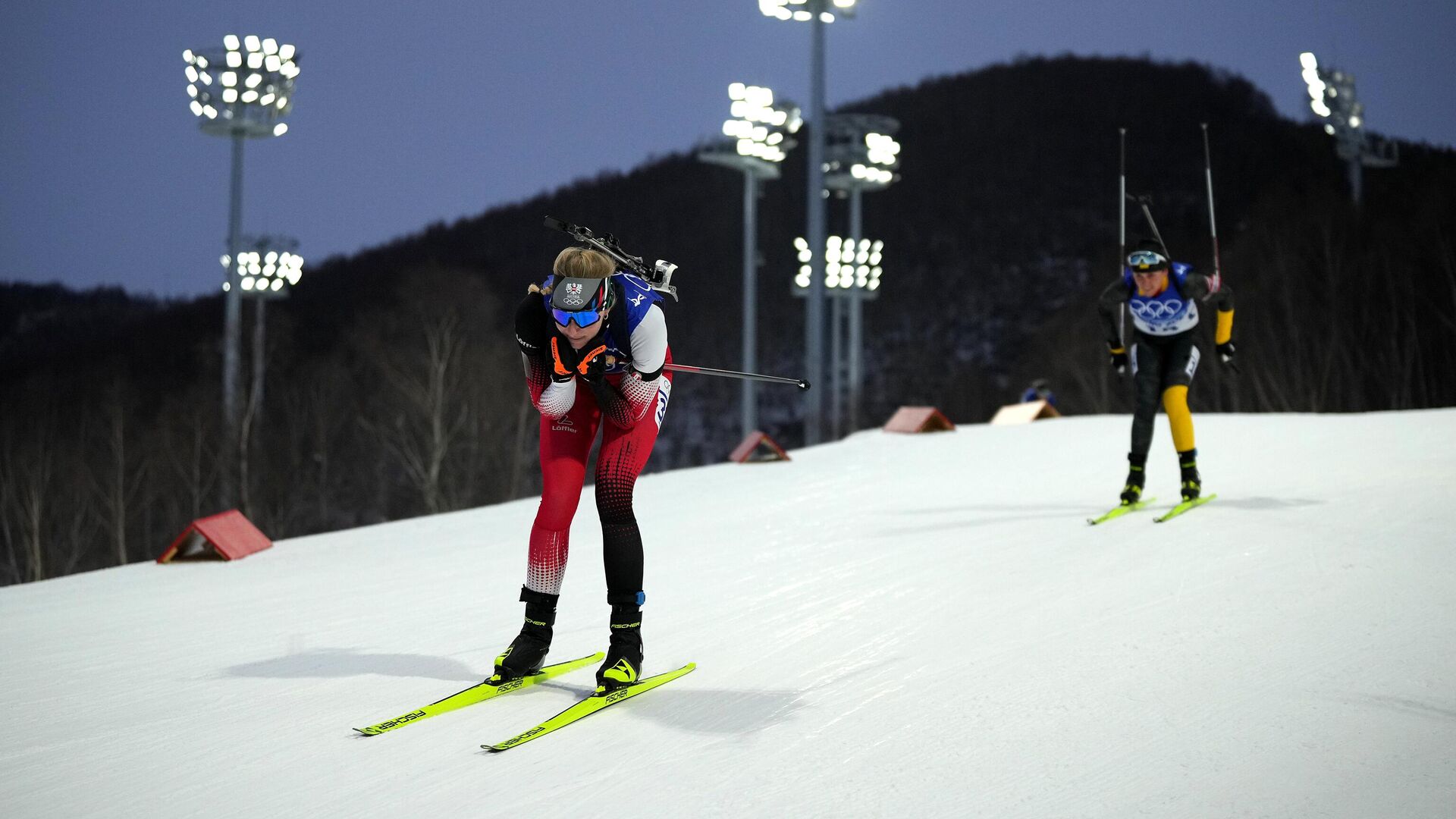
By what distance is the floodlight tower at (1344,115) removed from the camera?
3644 centimetres

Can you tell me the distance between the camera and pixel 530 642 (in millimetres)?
4582

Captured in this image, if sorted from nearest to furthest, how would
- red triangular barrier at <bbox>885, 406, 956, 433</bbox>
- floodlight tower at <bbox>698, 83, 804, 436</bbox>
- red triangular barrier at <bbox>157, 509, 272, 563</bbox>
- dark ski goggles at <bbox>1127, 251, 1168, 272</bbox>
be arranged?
dark ski goggles at <bbox>1127, 251, 1168, 272</bbox> < red triangular barrier at <bbox>157, 509, 272, 563</bbox> < red triangular barrier at <bbox>885, 406, 956, 433</bbox> < floodlight tower at <bbox>698, 83, 804, 436</bbox>

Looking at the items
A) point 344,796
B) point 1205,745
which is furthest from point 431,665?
point 1205,745

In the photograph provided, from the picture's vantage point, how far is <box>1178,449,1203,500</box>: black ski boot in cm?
837

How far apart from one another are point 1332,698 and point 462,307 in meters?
47.3

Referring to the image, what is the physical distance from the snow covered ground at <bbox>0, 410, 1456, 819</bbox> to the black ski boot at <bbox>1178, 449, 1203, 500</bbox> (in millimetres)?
149

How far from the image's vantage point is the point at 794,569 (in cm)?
711

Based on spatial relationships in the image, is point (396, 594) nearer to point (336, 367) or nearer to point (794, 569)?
point (794, 569)

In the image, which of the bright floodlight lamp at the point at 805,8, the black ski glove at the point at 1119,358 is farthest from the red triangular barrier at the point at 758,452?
the bright floodlight lamp at the point at 805,8

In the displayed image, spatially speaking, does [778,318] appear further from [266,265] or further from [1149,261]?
[1149,261]

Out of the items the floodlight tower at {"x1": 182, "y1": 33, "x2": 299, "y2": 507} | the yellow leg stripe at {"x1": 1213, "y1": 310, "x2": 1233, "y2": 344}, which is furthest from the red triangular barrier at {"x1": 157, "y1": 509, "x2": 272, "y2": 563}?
the floodlight tower at {"x1": 182, "y1": 33, "x2": 299, "y2": 507}

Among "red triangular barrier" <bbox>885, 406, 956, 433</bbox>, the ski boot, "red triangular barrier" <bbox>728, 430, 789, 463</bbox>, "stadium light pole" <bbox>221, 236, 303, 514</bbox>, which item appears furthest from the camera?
"stadium light pole" <bbox>221, 236, 303, 514</bbox>

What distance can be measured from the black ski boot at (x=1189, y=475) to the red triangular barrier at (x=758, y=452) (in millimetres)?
5794

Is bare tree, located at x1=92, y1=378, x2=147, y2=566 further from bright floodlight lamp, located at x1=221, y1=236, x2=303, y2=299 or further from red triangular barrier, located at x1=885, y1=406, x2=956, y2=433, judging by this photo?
red triangular barrier, located at x1=885, y1=406, x2=956, y2=433
